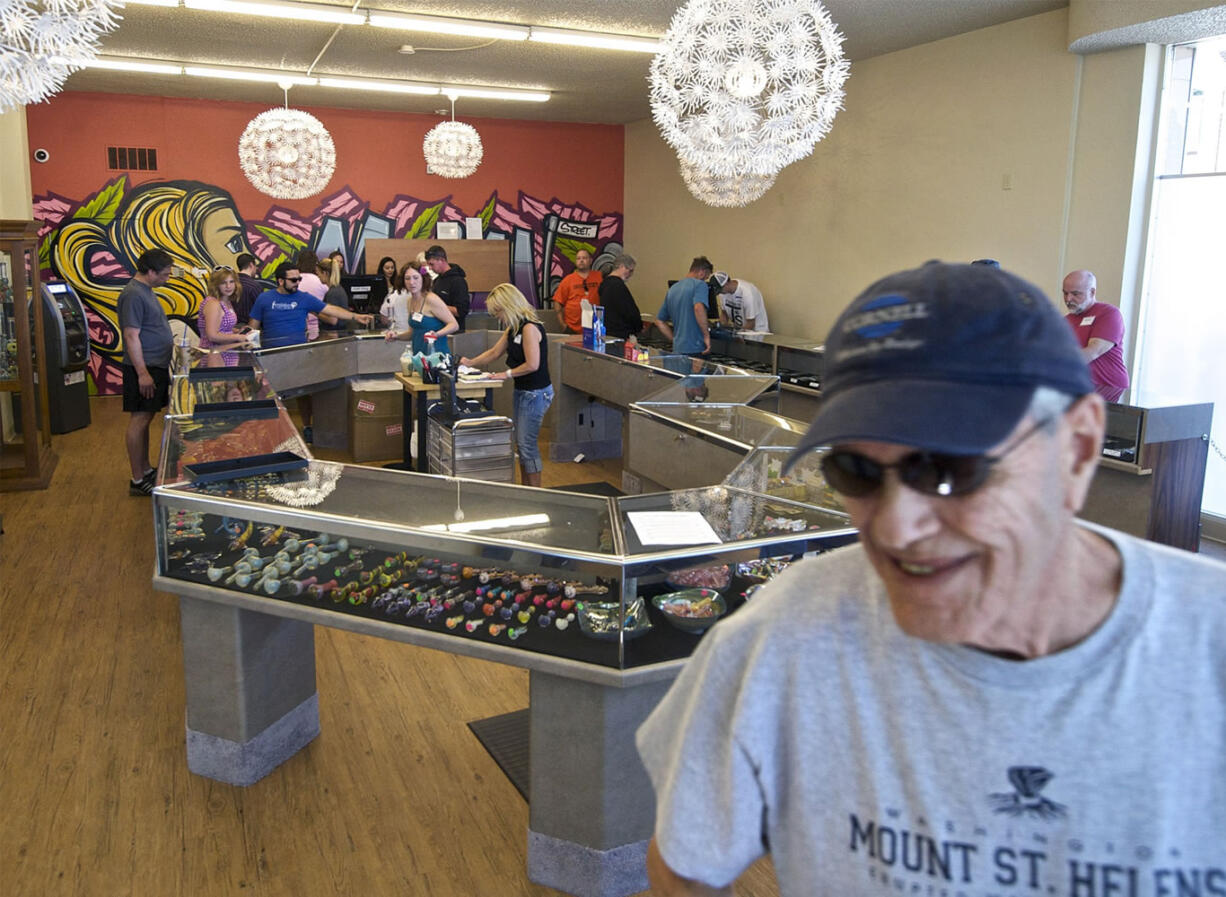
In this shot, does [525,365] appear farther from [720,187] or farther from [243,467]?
[243,467]

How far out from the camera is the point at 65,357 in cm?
936

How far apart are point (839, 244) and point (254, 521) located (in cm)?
763

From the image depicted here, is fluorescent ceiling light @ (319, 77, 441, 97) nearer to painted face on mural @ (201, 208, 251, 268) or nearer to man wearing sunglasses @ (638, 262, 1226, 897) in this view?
painted face on mural @ (201, 208, 251, 268)

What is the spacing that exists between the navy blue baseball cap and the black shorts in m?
7.37

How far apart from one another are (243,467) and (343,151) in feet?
34.3

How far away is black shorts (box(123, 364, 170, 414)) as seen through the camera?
7.23m

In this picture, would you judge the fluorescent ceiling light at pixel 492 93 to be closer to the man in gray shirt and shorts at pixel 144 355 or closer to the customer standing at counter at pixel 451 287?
the customer standing at counter at pixel 451 287

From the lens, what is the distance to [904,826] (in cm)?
87

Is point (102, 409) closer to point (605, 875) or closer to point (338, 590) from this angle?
point (338, 590)

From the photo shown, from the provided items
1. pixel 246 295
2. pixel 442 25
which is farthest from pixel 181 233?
pixel 442 25

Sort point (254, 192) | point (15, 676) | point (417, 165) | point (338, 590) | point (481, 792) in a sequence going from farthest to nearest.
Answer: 1. point (417, 165)
2. point (254, 192)
3. point (15, 676)
4. point (481, 792)
5. point (338, 590)

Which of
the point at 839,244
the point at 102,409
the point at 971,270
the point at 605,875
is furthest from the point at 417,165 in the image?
the point at 971,270

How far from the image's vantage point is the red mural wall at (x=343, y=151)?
458 inches

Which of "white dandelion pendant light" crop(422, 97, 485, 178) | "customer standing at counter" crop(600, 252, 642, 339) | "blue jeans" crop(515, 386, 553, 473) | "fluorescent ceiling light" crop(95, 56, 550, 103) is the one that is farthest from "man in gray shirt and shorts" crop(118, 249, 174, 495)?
"customer standing at counter" crop(600, 252, 642, 339)
